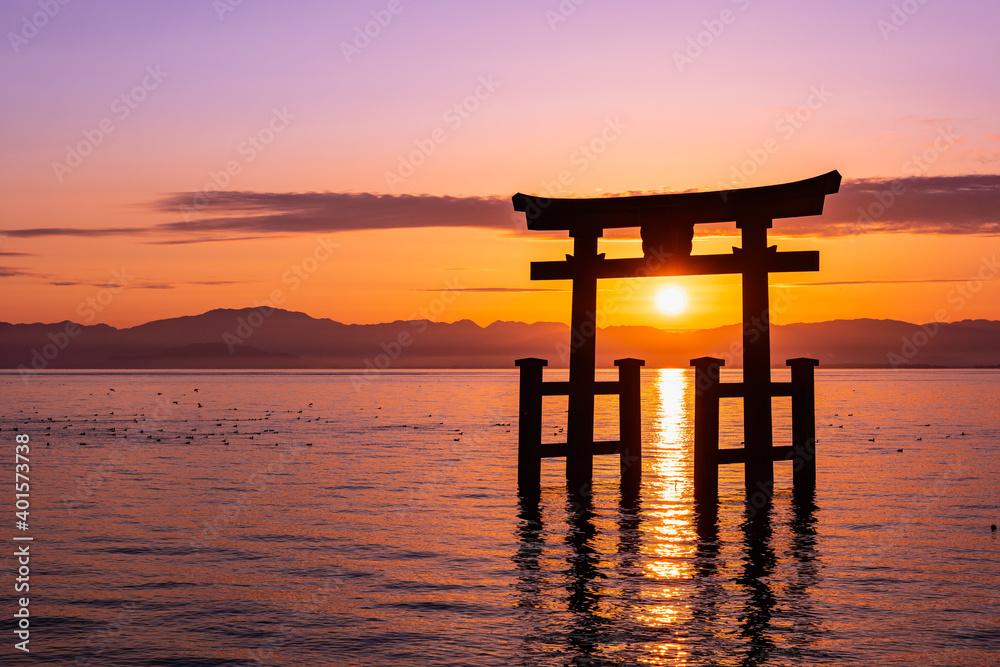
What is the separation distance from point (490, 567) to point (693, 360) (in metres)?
6.82

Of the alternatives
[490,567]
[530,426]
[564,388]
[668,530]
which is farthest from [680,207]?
[490,567]

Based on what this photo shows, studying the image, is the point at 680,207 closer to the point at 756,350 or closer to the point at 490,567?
the point at 756,350

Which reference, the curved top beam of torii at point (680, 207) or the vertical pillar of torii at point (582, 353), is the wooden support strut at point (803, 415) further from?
the vertical pillar of torii at point (582, 353)

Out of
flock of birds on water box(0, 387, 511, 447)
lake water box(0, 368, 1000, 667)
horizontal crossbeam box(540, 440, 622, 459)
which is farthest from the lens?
flock of birds on water box(0, 387, 511, 447)

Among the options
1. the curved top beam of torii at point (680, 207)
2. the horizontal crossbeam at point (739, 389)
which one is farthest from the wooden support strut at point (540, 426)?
the curved top beam of torii at point (680, 207)

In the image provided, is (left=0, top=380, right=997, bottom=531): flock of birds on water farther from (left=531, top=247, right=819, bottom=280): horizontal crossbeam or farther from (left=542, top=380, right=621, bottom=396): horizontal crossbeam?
(left=531, top=247, right=819, bottom=280): horizontal crossbeam

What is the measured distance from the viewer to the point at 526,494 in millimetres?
19703

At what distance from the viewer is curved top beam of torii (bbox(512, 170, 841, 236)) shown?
1725 cm

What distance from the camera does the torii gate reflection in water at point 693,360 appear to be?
17.5 m

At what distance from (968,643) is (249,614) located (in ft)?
27.5

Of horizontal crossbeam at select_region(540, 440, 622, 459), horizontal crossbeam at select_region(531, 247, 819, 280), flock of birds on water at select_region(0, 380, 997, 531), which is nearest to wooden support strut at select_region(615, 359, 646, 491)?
horizontal crossbeam at select_region(540, 440, 622, 459)

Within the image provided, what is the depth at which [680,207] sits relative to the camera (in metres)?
18.4

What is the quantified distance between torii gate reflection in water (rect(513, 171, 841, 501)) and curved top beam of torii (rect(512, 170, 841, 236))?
20 millimetres

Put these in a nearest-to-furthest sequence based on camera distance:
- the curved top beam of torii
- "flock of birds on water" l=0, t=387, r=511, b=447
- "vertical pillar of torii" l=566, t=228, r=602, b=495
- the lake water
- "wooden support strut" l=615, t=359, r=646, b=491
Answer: the lake water
the curved top beam of torii
"vertical pillar of torii" l=566, t=228, r=602, b=495
"wooden support strut" l=615, t=359, r=646, b=491
"flock of birds on water" l=0, t=387, r=511, b=447
